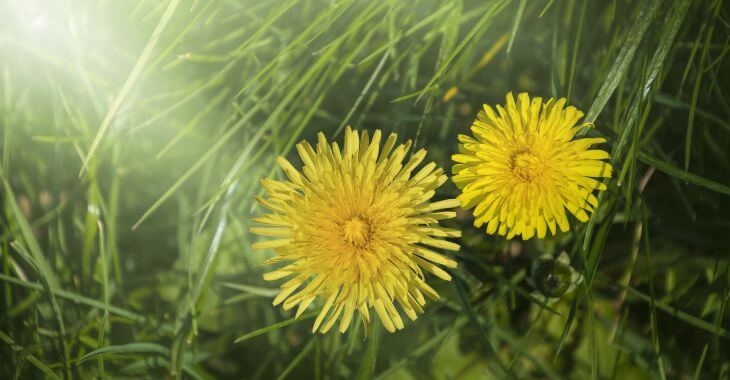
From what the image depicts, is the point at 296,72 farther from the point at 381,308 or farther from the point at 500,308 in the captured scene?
the point at 500,308

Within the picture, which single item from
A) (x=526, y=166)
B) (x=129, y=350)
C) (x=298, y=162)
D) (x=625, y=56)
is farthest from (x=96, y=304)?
(x=625, y=56)

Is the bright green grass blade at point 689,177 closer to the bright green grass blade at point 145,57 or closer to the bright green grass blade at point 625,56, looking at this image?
the bright green grass blade at point 625,56

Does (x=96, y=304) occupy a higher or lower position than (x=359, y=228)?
lower

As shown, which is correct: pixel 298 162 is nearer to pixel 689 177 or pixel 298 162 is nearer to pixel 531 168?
pixel 531 168

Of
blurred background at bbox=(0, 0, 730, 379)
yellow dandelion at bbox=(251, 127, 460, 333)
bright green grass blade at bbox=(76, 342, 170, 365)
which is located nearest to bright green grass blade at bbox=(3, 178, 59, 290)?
blurred background at bbox=(0, 0, 730, 379)

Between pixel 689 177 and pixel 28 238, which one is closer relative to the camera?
pixel 689 177

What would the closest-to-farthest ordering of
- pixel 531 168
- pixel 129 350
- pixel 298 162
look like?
1. pixel 531 168
2. pixel 129 350
3. pixel 298 162
